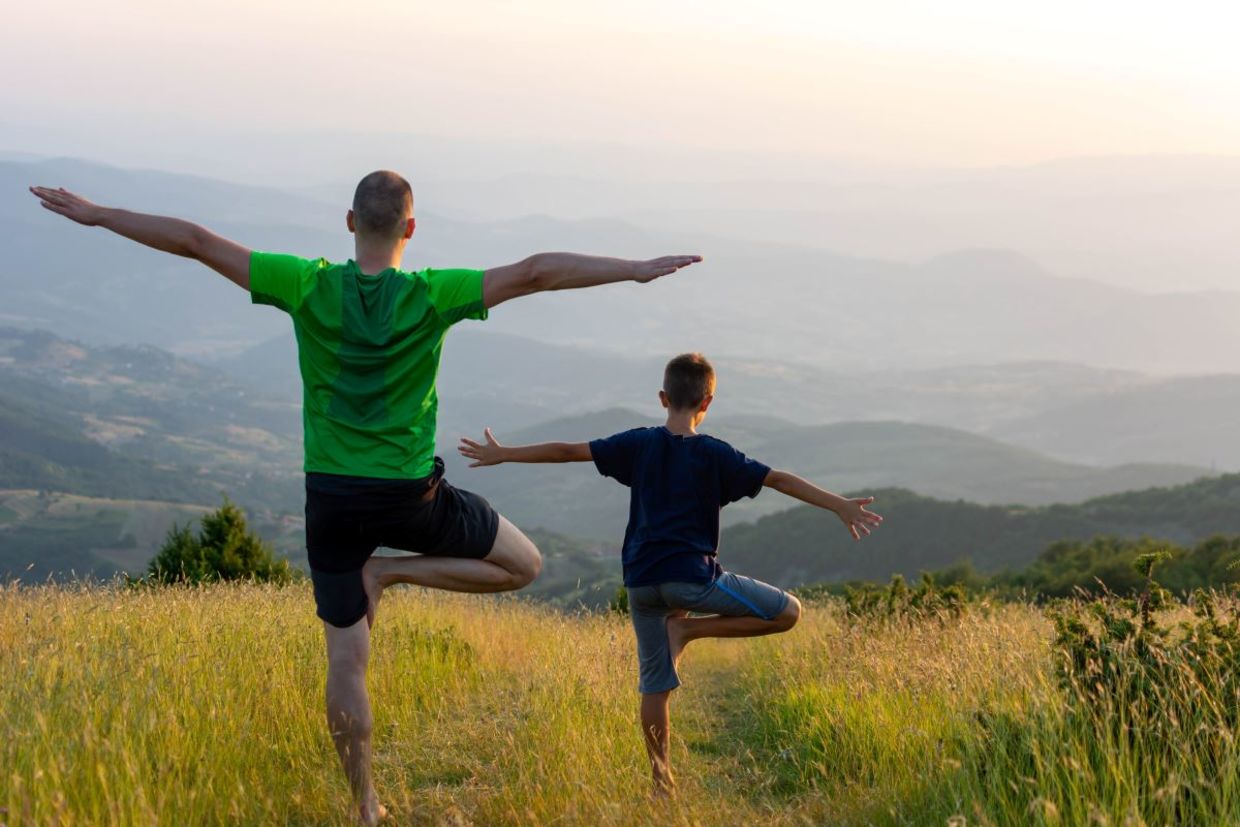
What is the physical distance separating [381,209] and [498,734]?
3136 millimetres

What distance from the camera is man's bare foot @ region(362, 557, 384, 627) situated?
17.0 feet

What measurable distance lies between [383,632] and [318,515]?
411 centimetres

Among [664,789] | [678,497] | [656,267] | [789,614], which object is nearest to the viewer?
[656,267]

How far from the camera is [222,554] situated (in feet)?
57.3

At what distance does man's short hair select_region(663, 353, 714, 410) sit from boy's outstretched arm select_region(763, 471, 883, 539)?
50cm

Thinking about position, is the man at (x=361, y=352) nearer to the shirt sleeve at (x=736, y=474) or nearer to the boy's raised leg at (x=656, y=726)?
the shirt sleeve at (x=736, y=474)

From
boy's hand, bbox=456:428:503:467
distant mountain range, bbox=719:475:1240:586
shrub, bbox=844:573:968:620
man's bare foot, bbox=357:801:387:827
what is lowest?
distant mountain range, bbox=719:475:1240:586

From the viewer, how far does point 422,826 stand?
4.92 m

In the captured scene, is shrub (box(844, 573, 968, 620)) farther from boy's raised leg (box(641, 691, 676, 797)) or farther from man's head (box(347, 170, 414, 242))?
man's head (box(347, 170, 414, 242))

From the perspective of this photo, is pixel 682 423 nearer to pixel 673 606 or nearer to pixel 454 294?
pixel 673 606

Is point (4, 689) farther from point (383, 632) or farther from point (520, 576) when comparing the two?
point (383, 632)

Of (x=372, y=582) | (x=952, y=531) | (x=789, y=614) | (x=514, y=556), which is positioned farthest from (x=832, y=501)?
(x=952, y=531)

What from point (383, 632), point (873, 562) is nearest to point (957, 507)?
point (873, 562)

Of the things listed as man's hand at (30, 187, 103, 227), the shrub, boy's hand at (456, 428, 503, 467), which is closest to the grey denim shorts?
boy's hand at (456, 428, 503, 467)
